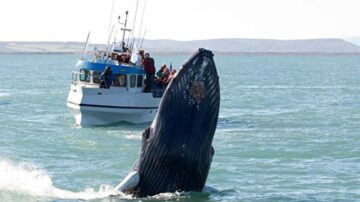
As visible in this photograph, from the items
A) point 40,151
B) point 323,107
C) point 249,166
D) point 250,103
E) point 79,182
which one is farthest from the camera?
point 250,103

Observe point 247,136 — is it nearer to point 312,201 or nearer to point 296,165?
point 296,165

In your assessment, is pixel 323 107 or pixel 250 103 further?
pixel 250 103

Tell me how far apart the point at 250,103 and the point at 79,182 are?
33.4 m

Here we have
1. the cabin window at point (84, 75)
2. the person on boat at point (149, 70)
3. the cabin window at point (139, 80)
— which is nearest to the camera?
the person on boat at point (149, 70)

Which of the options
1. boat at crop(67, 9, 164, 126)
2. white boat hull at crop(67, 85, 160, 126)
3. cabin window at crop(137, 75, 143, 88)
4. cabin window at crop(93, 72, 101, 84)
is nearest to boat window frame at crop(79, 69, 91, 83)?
boat at crop(67, 9, 164, 126)

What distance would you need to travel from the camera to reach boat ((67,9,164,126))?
4025 centimetres

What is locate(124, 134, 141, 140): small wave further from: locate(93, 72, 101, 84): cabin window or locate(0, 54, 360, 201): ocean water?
locate(93, 72, 101, 84): cabin window

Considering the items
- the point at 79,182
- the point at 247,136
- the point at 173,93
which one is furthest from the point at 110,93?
the point at 173,93

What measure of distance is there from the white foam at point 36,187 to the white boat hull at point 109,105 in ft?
51.1

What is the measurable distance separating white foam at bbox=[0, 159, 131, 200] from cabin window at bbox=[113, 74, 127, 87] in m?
16.4

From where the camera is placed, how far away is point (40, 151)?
105ft

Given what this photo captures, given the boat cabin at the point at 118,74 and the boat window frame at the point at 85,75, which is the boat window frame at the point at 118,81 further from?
the boat window frame at the point at 85,75

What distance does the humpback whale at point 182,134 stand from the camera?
17562 mm

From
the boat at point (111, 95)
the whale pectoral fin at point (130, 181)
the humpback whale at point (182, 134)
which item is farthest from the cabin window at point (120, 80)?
the whale pectoral fin at point (130, 181)
